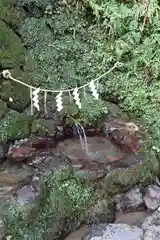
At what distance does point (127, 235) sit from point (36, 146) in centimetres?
175

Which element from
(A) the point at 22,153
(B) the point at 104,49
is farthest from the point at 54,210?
(B) the point at 104,49

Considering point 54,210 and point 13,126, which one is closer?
point 54,210

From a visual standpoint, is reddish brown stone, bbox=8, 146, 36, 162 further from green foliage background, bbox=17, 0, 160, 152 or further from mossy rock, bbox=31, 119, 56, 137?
green foliage background, bbox=17, 0, 160, 152

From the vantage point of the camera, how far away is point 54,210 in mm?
5254

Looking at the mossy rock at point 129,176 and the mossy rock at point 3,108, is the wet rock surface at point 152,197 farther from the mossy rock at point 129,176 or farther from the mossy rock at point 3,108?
the mossy rock at point 3,108

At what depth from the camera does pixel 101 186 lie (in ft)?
18.5

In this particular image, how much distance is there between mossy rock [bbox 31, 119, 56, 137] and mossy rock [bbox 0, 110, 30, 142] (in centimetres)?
10

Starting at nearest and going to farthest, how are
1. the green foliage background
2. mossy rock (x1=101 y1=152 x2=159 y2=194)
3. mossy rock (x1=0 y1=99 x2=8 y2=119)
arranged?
mossy rock (x1=101 y1=152 x2=159 y2=194), mossy rock (x1=0 y1=99 x2=8 y2=119), the green foliage background

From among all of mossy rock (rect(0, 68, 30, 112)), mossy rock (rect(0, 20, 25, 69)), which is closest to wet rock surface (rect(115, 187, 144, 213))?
mossy rock (rect(0, 68, 30, 112))

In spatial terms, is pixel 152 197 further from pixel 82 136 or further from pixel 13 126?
pixel 13 126

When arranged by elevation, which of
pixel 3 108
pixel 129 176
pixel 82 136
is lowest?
pixel 129 176

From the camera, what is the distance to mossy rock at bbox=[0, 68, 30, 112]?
6031 millimetres

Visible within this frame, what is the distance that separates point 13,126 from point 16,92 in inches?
21.7

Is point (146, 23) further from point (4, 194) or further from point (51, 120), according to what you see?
point (4, 194)
